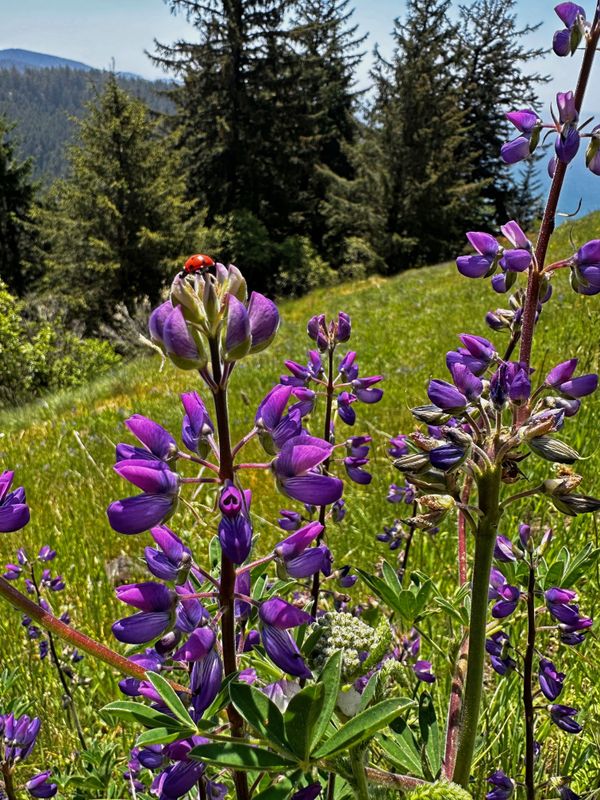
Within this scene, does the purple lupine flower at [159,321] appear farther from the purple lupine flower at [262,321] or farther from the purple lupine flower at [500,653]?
the purple lupine flower at [500,653]

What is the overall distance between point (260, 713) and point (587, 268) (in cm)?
79

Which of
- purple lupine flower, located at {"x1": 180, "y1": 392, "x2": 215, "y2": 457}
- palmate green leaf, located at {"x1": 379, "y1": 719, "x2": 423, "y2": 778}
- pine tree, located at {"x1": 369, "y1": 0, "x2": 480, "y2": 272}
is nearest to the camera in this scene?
purple lupine flower, located at {"x1": 180, "y1": 392, "x2": 215, "y2": 457}

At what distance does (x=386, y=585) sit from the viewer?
1095mm

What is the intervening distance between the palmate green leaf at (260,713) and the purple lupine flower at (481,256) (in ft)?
2.47

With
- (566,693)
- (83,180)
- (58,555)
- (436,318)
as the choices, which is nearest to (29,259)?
(83,180)

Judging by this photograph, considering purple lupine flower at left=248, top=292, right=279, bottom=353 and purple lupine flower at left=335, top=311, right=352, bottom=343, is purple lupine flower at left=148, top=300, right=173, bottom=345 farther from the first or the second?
purple lupine flower at left=335, top=311, right=352, bottom=343

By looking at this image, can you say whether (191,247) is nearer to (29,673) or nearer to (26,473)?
(26,473)

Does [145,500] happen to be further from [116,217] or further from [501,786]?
[116,217]

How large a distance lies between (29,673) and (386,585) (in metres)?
1.70

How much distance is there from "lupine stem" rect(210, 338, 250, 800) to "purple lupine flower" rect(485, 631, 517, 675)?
596 mm

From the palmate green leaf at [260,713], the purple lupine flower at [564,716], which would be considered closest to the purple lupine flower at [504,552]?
the purple lupine flower at [564,716]

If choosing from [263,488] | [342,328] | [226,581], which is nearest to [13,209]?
[263,488]

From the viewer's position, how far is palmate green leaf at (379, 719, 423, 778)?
0.99 metres

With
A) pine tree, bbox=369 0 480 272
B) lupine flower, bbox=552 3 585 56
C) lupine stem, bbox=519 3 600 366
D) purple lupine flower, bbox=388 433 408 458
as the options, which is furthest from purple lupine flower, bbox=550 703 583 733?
pine tree, bbox=369 0 480 272
